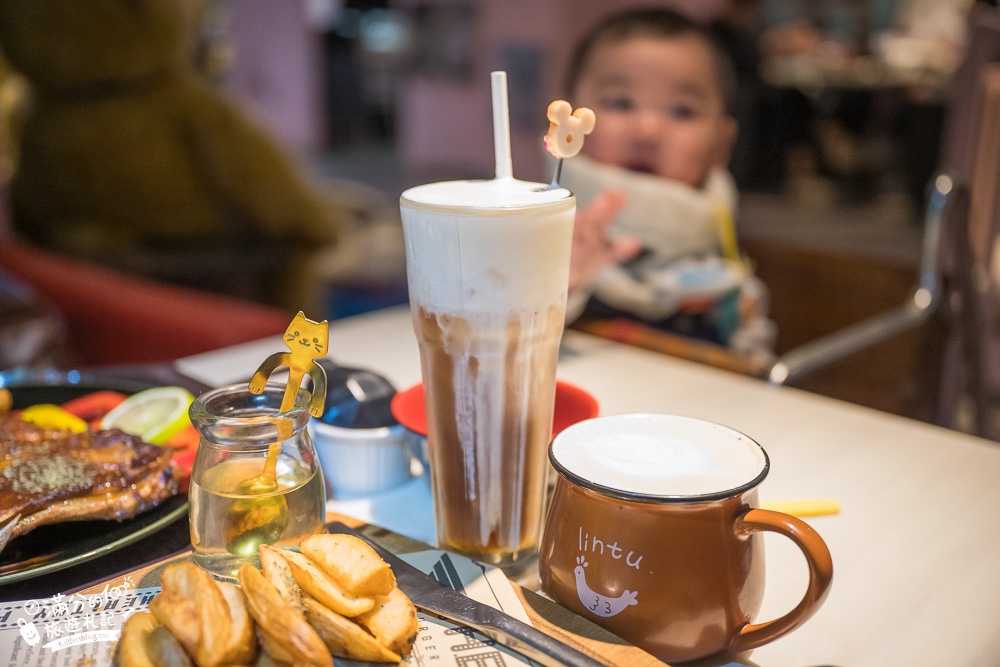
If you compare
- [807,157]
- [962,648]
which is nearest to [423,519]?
[962,648]

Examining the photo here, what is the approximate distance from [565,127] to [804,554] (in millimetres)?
306

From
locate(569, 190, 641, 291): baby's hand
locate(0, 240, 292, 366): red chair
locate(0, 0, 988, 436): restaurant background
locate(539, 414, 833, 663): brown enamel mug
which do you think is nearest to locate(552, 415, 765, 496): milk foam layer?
locate(539, 414, 833, 663): brown enamel mug

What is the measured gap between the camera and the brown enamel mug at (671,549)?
0.47 meters

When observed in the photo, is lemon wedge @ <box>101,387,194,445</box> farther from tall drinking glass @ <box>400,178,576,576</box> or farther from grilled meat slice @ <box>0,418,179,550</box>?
tall drinking glass @ <box>400,178,576,576</box>

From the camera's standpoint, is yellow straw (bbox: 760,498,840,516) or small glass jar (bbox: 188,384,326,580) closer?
small glass jar (bbox: 188,384,326,580)

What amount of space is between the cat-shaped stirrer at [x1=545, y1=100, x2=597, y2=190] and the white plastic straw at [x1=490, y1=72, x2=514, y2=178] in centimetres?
3

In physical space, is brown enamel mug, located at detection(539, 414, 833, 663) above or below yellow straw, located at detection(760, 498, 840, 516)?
above

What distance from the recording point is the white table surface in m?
0.56

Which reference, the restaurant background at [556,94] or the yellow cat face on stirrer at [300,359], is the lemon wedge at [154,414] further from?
the restaurant background at [556,94]

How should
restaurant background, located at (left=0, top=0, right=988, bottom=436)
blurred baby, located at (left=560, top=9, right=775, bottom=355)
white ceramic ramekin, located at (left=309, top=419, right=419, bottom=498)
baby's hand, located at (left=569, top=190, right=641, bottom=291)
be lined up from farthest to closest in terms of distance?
1. restaurant background, located at (left=0, top=0, right=988, bottom=436)
2. blurred baby, located at (left=560, top=9, right=775, bottom=355)
3. baby's hand, located at (left=569, top=190, right=641, bottom=291)
4. white ceramic ramekin, located at (left=309, top=419, right=419, bottom=498)

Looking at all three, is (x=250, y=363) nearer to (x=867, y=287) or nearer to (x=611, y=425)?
(x=611, y=425)

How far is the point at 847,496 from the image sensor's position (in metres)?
0.76

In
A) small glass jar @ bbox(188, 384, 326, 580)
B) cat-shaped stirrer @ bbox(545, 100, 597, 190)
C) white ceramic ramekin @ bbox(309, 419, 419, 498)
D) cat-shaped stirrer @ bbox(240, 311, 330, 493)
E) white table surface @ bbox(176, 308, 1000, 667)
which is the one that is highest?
cat-shaped stirrer @ bbox(545, 100, 597, 190)

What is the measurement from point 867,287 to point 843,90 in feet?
10.3
